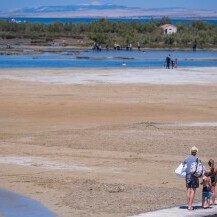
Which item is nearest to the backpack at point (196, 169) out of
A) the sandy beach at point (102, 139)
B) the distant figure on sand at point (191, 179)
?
the distant figure on sand at point (191, 179)

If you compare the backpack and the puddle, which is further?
the puddle

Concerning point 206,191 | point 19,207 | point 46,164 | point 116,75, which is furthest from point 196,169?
point 116,75

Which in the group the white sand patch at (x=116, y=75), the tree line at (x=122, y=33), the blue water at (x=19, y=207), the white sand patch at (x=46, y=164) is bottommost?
the tree line at (x=122, y=33)

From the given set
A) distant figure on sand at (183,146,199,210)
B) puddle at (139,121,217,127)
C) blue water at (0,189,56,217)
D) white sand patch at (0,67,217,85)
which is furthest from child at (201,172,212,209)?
white sand patch at (0,67,217,85)

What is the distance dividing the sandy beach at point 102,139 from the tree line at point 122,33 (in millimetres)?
57196

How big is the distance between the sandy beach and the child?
1.06 metres

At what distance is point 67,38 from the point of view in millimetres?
115312

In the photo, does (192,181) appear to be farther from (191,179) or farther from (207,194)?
(207,194)

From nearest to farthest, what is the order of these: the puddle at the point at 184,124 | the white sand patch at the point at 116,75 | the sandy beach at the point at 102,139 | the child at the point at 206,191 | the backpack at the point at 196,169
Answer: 1. the backpack at the point at 196,169
2. the child at the point at 206,191
3. the sandy beach at the point at 102,139
4. the puddle at the point at 184,124
5. the white sand patch at the point at 116,75

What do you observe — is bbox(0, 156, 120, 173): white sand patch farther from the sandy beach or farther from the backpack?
the backpack

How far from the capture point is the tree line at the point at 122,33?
102m

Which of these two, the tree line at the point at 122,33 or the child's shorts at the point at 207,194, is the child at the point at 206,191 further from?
the tree line at the point at 122,33

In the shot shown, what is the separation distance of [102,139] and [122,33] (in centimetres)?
8771

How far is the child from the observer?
47.8 feet
